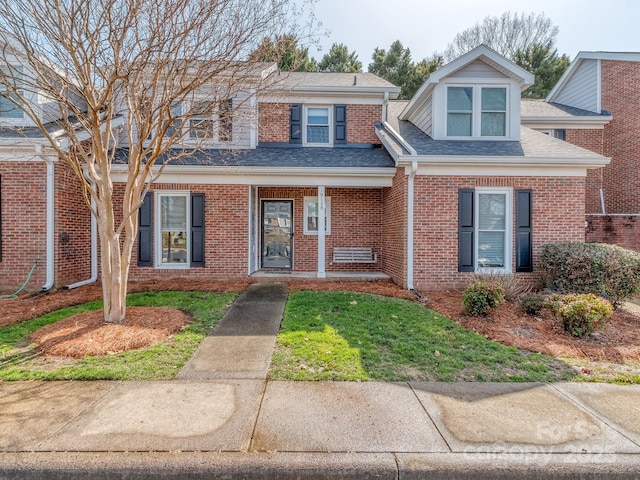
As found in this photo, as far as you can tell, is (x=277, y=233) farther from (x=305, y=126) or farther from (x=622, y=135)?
(x=622, y=135)

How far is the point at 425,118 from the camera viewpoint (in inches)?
384

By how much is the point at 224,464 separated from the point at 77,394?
6.38 feet

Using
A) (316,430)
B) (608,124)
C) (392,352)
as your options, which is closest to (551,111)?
(608,124)

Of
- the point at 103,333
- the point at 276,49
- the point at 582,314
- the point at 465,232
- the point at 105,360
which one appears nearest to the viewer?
the point at 105,360

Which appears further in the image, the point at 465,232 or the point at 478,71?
the point at 478,71

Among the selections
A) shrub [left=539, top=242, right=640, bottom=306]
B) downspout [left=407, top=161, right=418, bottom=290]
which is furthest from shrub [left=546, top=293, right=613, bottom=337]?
Result: downspout [left=407, top=161, right=418, bottom=290]

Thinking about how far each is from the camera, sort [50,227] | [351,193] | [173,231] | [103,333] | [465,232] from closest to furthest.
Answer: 1. [103,333]
2. [50,227]
3. [465,232]
4. [173,231]
5. [351,193]

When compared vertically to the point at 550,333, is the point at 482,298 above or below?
above

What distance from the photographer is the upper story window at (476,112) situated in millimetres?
8961

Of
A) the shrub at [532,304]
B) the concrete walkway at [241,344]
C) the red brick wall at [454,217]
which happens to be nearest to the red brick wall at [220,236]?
the concrete walkway at [241,344]

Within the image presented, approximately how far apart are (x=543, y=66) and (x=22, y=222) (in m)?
28.9

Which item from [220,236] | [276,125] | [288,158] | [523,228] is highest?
[276,125]

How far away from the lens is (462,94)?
899 centimetres

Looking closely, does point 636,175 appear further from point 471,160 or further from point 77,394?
point 77,394
